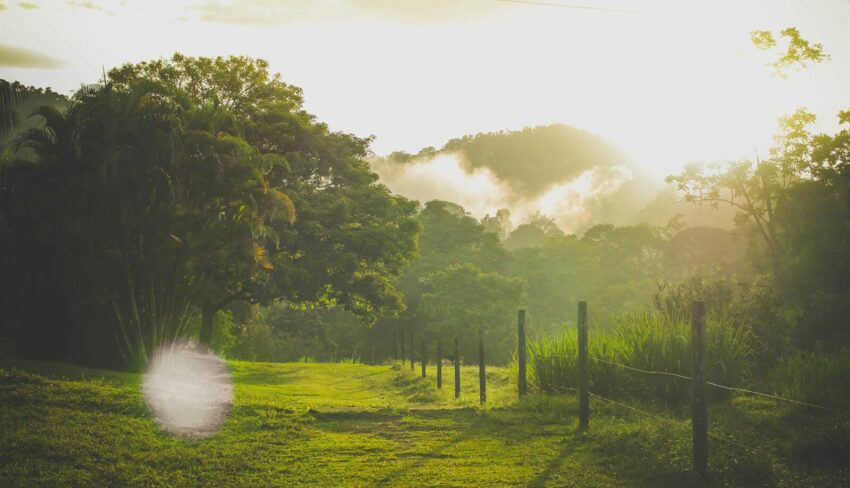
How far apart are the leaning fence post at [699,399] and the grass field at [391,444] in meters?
0.19

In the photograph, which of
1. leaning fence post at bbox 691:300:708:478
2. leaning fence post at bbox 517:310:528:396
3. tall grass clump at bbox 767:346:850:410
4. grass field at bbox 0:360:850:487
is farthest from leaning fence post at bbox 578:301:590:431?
tall grass clump at bbox 767:346:850:410

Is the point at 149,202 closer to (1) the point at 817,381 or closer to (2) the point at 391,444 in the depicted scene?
(2) the point at 391,444

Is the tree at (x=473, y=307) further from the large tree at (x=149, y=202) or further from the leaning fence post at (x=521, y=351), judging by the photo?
the leaning fence post at (x=521, y=351)

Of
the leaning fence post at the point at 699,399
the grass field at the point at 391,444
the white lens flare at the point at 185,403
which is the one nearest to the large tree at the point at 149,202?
the white lens flare at the point at 185,403

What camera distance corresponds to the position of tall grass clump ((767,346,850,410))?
1198cm

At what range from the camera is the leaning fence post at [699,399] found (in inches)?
314

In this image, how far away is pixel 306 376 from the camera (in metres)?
27.4

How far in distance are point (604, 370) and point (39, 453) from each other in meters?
10.1

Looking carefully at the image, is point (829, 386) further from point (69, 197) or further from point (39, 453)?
point (69, 197)

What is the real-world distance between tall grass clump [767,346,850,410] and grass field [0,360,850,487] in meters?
0.60

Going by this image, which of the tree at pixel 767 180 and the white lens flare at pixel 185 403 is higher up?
the tree at pixel 767 180

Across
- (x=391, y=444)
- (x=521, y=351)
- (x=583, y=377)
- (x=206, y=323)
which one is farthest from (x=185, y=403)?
(x=206, y=323)

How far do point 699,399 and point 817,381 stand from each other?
6.37 m

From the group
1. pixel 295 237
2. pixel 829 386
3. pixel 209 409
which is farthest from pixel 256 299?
pixel 829 386
